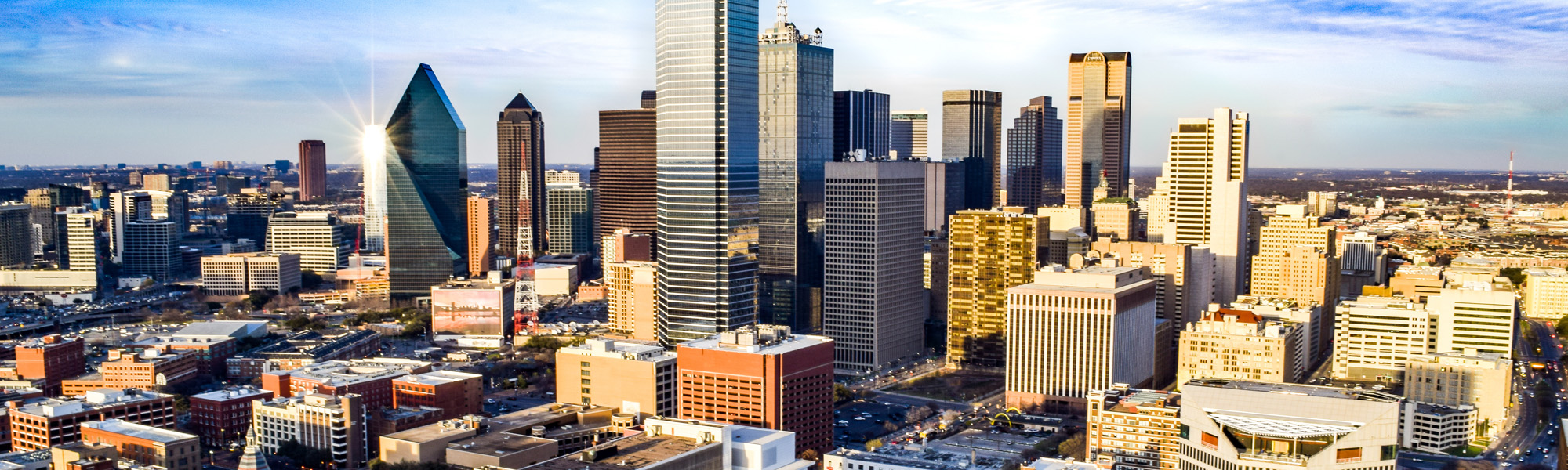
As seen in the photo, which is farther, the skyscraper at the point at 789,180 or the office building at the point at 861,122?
the office building at the point at 861,122

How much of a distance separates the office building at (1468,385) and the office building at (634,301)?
3319 centimetres

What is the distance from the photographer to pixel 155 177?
152875 millimetres

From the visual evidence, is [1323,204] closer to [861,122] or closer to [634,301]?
[861,122]

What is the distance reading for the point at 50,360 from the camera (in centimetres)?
5547

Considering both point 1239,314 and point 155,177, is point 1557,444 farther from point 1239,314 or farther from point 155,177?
point 155,177

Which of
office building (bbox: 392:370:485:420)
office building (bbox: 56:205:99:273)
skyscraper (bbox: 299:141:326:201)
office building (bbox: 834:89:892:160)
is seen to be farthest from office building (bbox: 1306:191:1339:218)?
skyscraper (bbox: 299:141:326:201)

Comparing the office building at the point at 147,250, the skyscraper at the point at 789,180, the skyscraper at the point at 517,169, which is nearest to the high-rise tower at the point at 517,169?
the skyscraper at the point at 517,169

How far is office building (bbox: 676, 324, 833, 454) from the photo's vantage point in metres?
42.3

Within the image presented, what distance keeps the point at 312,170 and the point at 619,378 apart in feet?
381

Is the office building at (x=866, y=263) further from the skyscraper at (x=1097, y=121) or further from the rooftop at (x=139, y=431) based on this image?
the skyscraper at (x=1097, y=121)

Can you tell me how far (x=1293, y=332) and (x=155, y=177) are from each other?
453 feet

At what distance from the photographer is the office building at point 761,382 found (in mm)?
42281

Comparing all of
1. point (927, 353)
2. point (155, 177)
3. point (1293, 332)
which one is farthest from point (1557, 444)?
point (155, 177)

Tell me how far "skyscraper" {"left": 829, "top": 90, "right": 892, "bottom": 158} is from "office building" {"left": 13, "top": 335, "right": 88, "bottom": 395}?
52310 mm
